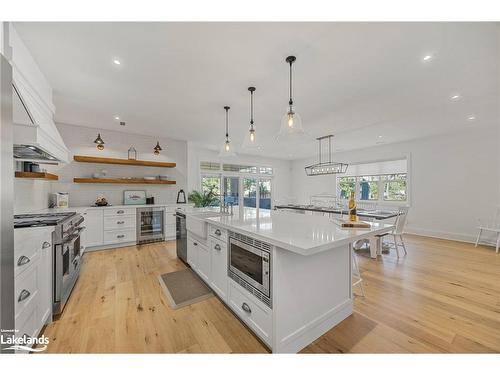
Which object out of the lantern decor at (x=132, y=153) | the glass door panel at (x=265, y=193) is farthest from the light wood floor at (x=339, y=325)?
the glass door panel at (x=265, y=193)

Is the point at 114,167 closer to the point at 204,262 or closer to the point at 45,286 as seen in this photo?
the point at 45,286

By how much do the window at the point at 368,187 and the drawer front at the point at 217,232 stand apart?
19.8 feet

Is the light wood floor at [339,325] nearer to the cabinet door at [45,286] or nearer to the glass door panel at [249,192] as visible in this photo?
the cabinet door at [45,286]

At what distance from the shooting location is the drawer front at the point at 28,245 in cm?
123

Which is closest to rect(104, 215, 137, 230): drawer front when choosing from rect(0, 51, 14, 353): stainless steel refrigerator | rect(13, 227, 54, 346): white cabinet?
rect(13, 227, 54, 346): white cabinet

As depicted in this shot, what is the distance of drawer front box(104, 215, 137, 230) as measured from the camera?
3982 millimetres

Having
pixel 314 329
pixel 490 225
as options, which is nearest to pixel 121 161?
pixel 314 329

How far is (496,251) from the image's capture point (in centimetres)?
377

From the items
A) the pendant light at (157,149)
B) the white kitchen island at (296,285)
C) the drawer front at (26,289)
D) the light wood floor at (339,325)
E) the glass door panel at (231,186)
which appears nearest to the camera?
the drawer front at (26,289)

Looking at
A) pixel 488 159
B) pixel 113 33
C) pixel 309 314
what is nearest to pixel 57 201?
pixel 113 33

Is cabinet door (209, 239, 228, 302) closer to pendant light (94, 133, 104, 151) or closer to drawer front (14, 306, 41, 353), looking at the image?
drawer front (14, 306, 41, 353)

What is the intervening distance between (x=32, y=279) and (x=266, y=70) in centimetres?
279

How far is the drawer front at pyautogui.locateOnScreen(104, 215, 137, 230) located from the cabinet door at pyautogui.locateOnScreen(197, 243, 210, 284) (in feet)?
8.26
